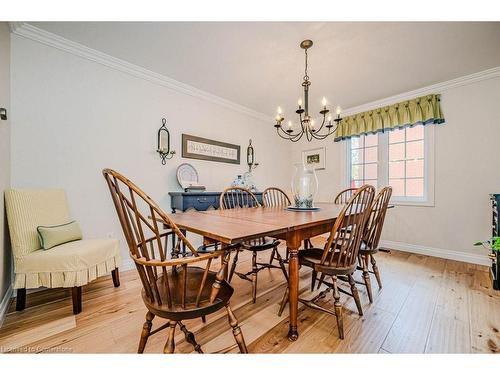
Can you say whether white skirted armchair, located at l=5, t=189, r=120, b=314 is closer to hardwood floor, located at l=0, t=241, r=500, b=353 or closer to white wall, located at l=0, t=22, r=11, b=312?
white wall, located at l=0, t=22, r=11, b=312

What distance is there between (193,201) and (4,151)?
162 cm

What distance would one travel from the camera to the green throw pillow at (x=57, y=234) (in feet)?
5.40

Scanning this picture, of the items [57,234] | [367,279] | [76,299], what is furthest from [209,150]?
[367,279]

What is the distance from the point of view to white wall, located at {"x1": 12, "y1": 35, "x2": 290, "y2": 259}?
191cm

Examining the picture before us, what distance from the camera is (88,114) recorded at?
221 centimetres

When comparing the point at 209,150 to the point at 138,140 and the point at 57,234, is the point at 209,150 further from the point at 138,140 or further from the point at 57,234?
the point at 57,234

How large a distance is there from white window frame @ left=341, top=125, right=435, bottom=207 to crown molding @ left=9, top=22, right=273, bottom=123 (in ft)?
7.38

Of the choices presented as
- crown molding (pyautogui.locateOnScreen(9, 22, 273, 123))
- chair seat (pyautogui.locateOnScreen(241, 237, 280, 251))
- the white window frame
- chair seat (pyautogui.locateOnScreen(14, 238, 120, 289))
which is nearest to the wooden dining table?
chair seat (pyautogui.locateOnScreen(241, 237, 280, 251))

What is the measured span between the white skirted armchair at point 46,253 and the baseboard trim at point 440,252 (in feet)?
12.0

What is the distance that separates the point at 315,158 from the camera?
4.23 metres

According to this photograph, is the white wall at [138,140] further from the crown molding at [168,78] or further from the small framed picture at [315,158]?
the small framed picture at [315,158]

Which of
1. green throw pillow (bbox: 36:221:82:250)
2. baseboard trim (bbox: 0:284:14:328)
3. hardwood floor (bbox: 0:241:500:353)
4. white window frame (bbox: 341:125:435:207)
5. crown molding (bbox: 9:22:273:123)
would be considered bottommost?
hardwood floor (bbox: 0:241:500:353)
